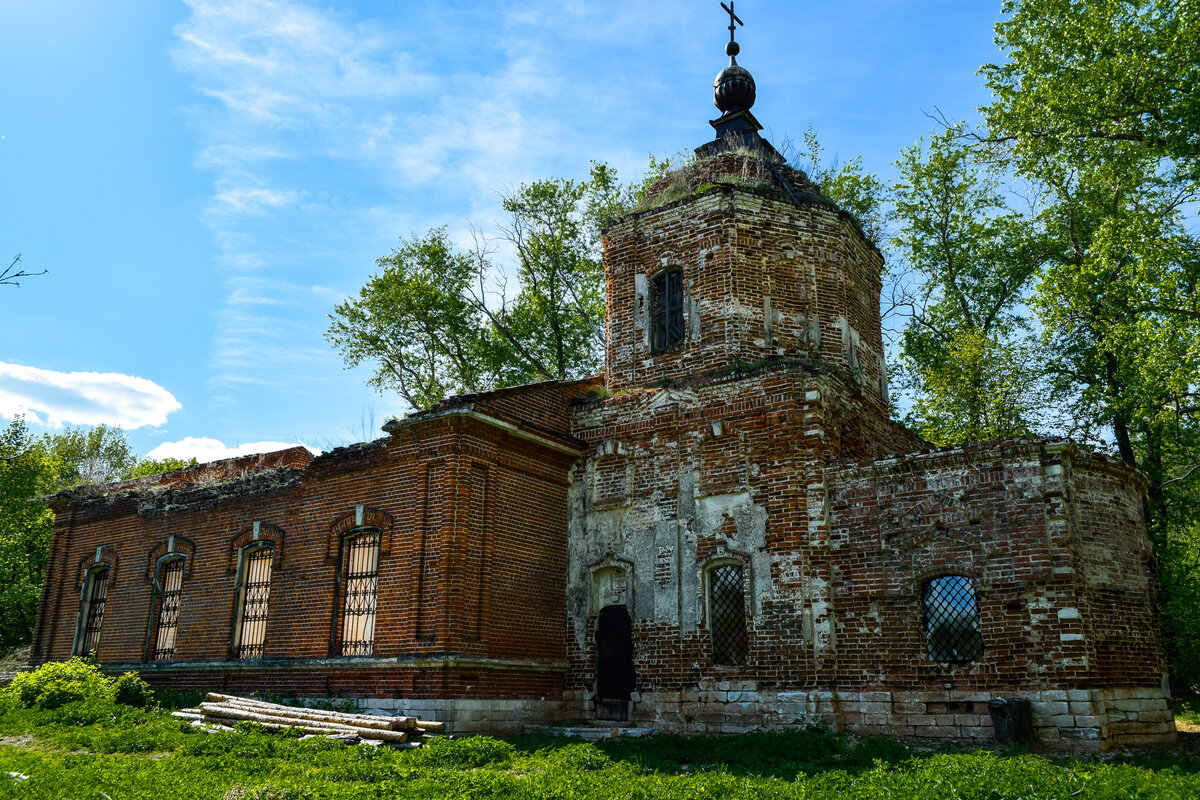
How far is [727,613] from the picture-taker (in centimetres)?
1385

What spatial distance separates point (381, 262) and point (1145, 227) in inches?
921

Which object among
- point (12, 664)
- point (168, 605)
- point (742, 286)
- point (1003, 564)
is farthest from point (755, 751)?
point (12, 664)

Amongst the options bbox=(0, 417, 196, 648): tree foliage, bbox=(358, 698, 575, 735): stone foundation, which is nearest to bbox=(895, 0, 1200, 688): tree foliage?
bbox=(358, 698, 575, 735): stone foundation

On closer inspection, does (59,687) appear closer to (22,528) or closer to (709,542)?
(709,542)

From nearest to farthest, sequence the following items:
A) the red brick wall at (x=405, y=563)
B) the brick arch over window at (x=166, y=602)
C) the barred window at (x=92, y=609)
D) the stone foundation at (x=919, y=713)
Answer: the stone foundation at (x=919, y=713) < the red brick wall at (x=405, y=563) < the brick arch over window at (x=166, y=602) < the barred window at (x=92, y=609)

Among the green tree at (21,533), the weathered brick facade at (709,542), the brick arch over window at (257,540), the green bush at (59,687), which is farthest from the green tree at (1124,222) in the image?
the green tree at (21,533)

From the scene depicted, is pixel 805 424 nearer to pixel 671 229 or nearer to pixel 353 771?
pixel 671 229

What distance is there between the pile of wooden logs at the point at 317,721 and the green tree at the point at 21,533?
19.0 m

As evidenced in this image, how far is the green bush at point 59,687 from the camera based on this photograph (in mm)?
14883

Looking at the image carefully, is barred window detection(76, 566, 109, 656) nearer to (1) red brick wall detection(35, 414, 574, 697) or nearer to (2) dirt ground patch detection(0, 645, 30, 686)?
(1) red brick wall detection(35, 414, 574, 697)

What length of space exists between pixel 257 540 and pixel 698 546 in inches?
342

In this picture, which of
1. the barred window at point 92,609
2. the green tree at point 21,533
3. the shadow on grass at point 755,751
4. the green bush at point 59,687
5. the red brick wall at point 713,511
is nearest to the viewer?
the shadow on grass at point 755,751

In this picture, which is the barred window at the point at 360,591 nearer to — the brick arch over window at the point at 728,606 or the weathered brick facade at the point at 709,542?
the weathered brick facade at the point at 709,542

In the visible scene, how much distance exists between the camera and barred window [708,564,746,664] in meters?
13.6
